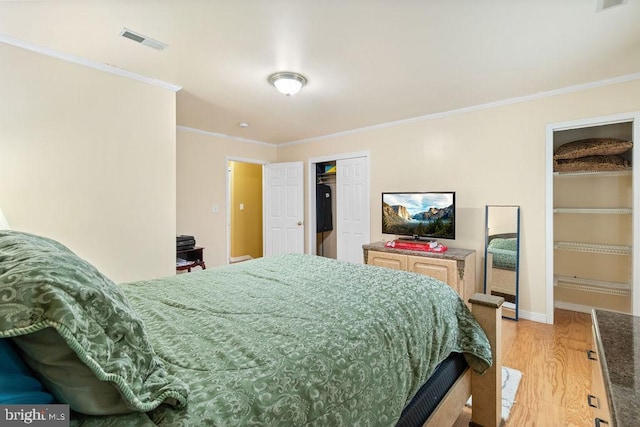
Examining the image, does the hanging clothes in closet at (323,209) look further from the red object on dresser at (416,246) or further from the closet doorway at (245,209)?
the red object on dresser at (416,246)

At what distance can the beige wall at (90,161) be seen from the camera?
7.17 feet

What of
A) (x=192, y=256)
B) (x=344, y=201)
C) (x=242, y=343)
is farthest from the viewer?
(x=344, y=201)

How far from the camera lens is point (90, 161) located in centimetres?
252

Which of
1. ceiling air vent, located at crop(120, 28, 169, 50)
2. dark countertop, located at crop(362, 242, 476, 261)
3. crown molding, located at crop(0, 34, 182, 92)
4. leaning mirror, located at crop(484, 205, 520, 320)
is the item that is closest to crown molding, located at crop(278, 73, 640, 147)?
leaning mirror, located at crop(484, 205, 520, 320)

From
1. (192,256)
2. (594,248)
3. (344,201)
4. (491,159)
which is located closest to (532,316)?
(594,248)

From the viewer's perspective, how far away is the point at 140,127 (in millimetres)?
2795

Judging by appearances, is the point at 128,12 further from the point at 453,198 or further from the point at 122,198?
the point at 453,198

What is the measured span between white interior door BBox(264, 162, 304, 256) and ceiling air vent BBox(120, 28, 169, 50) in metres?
3.18

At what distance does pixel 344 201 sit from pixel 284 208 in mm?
1218

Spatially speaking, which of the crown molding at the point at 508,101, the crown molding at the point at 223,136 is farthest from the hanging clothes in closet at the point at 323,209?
the crown molding at the point at 223,136

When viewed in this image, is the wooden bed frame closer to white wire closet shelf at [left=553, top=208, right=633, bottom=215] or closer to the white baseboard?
the white baseboard

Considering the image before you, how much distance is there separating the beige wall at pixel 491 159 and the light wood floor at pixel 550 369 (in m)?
0.36

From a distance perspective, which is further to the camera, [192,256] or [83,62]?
[192,256]

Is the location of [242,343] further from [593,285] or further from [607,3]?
[593,285]
